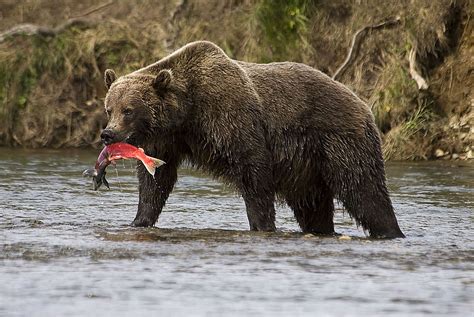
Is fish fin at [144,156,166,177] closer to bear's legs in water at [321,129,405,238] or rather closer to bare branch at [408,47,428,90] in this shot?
bear's legs in water at [321,129,405,238]

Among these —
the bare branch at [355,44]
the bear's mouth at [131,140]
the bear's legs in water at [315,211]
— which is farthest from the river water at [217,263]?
the bare branch at [355,44]

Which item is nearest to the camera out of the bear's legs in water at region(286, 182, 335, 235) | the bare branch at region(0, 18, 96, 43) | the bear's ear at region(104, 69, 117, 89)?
the bear's ear at region(104, 69, 117, 89)

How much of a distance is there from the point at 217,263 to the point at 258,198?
5.12 ft

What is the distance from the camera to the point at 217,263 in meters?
6.99

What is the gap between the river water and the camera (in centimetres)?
589

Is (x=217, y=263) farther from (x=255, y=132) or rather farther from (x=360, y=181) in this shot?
(x=360, y=181)

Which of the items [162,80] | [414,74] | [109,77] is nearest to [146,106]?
Answer: [162,80]

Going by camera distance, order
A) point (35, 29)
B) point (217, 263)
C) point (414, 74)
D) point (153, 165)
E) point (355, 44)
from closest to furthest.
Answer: point (217, 263) < point (153, 165) < point (414, 74) < point (355, 44) < point (35, 29)

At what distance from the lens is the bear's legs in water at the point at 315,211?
8.97m

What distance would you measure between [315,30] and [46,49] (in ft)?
12.2

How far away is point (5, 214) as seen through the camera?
9406 millimetres

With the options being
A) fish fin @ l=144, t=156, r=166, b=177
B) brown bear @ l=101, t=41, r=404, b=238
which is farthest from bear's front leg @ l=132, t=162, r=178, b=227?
fish fin @ l=144, t=156, r=166, b=177

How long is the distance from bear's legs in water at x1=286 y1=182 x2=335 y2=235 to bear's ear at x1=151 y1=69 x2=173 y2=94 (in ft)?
4.28

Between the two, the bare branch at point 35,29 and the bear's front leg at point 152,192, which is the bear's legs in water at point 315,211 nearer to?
the bear's front leg at point 152,192
